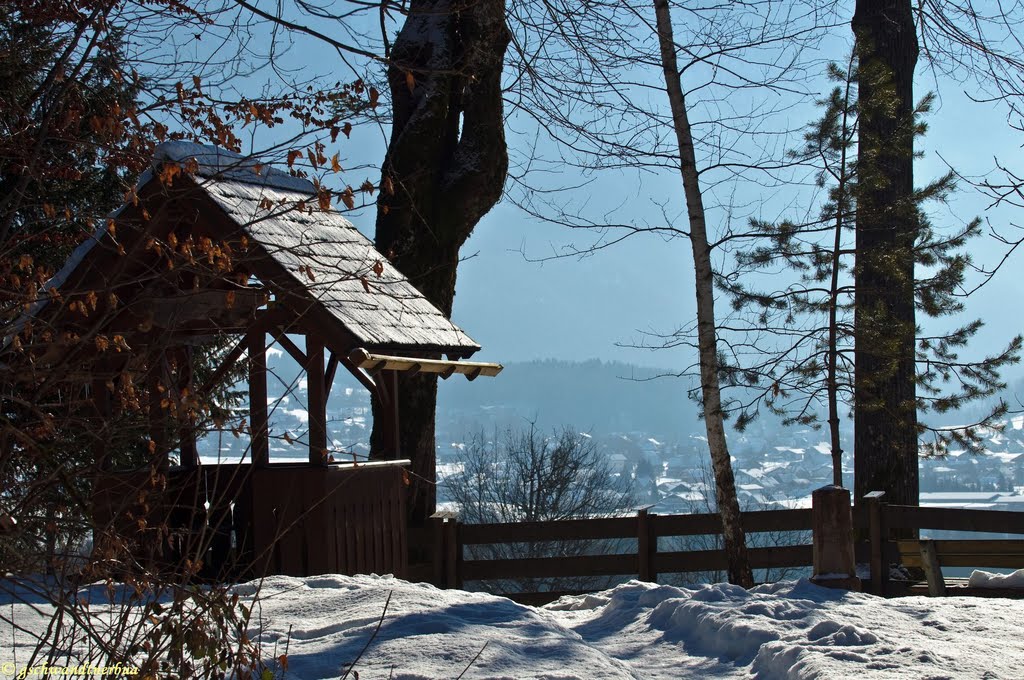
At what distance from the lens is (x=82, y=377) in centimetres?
392

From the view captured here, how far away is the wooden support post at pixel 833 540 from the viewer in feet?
25.5

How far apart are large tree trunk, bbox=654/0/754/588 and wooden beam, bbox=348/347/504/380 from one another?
209 centimetres

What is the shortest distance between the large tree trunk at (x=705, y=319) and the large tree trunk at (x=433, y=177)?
3032 mm

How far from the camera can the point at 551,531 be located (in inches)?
442

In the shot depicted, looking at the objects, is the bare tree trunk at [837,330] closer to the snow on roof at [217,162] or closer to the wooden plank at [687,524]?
the wooden plank at [687,524]

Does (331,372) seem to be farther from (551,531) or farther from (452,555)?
(551,531)

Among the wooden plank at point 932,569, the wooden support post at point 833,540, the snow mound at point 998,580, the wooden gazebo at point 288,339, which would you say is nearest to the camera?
the wooden support post at point 833,540

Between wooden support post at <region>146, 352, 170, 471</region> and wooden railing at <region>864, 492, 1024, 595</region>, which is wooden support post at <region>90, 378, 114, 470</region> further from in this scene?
wooden railing at <region>864, 492, 1024, 595</region>

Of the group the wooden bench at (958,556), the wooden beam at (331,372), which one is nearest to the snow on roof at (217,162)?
the wooden beam at (331,372)

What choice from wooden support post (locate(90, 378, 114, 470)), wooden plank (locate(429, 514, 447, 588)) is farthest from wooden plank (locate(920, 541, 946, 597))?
wooden support post (locate(90, 378, 114, 470))

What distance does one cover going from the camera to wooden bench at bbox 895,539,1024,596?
934 cm

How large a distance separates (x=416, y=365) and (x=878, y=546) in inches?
206

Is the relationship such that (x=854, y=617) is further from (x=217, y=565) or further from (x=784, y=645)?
(x=217, y=565)

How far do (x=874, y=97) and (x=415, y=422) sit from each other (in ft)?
23.6
